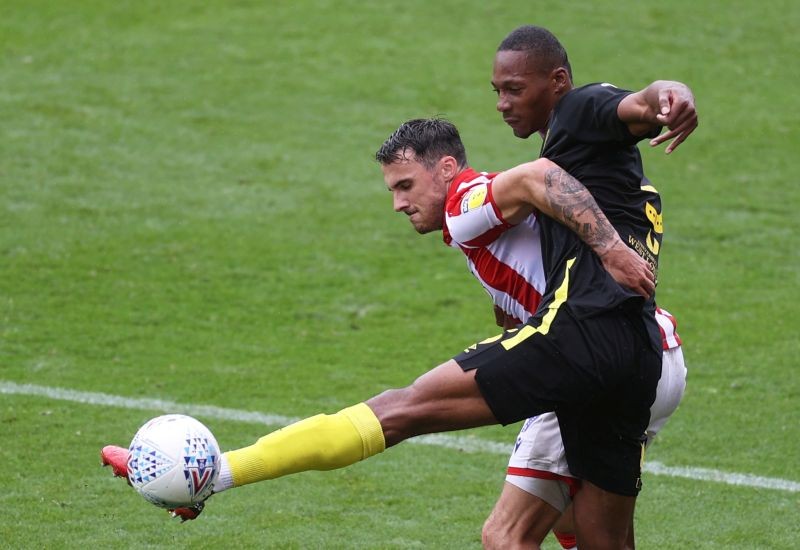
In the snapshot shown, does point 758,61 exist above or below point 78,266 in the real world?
above

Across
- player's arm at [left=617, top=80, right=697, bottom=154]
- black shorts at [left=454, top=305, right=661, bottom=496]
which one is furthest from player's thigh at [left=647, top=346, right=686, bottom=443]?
player's arm at [left=617, top=80, right=697, bottom=154]

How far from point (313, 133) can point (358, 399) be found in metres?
6.73

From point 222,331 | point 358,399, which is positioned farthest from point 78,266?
point 358,399

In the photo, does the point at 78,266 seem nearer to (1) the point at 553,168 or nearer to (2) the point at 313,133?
(2) the point at 313,133

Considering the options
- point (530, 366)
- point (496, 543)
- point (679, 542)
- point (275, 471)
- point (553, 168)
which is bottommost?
point (679, 542)

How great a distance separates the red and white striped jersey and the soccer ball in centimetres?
132

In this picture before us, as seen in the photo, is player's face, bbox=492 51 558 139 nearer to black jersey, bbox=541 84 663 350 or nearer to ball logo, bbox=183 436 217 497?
black jersey, bbox=541 84 663 350

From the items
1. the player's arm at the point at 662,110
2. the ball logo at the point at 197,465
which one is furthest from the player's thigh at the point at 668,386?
the ball logo at the point at 197,465

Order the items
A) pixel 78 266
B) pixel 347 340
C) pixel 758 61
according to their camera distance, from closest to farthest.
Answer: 1. pixel 347 340
2. pixel 78 266
3. pixel 758 61

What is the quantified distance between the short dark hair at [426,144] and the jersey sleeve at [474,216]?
30 cm

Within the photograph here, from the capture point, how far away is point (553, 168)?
4906mm

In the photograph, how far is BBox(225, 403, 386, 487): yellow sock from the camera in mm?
4816

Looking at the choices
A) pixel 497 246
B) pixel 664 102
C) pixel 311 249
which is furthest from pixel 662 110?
pixel 311 249

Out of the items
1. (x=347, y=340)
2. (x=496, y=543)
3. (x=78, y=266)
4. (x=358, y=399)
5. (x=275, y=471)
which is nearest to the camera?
(x=275, y=471)
